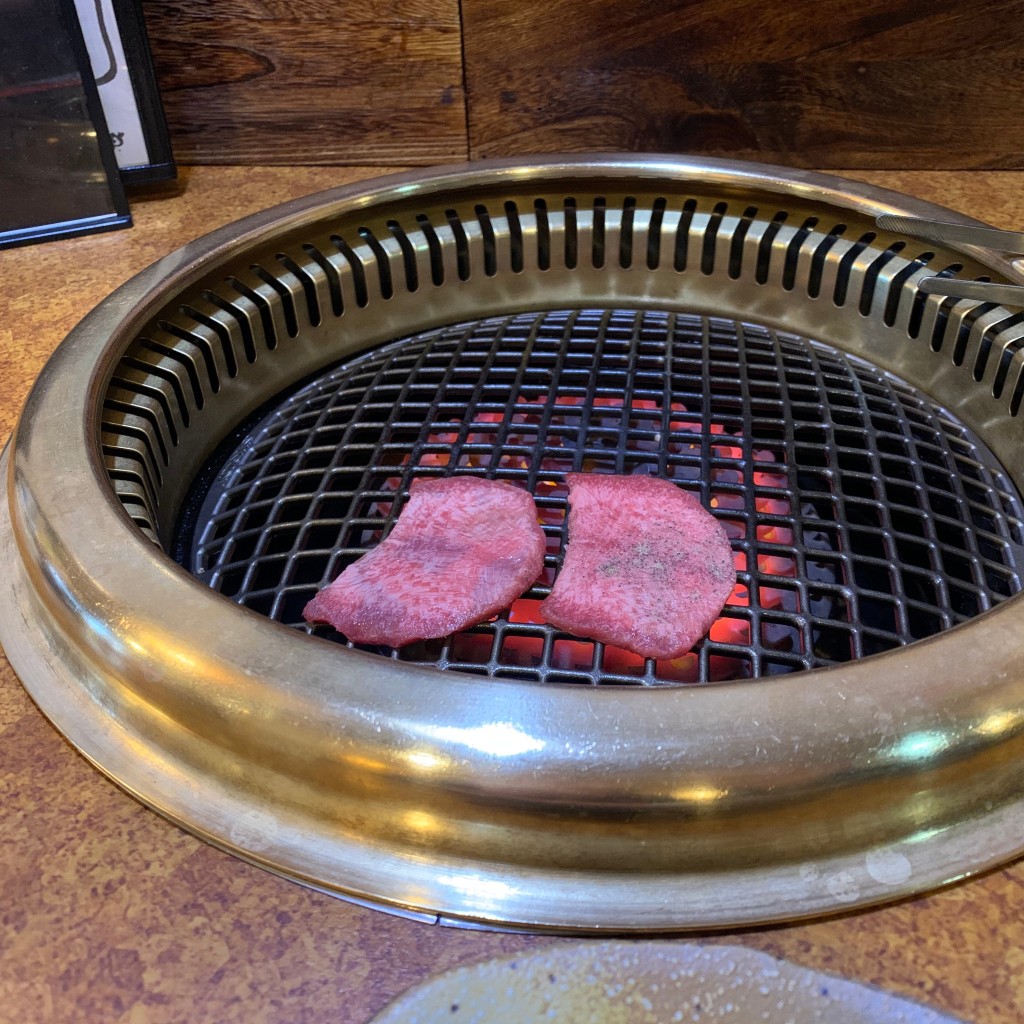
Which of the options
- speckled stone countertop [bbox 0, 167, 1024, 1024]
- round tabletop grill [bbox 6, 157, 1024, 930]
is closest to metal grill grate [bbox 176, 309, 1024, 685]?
round tabletop grill [bbox 6, 157, 1024, 930]

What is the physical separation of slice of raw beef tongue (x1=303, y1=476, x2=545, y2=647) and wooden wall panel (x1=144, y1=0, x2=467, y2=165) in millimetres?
984

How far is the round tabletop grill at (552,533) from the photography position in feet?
2.67

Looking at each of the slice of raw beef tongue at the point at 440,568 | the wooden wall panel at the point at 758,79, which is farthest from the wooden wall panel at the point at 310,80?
the slice of raw beef tongue at the point at 440,568

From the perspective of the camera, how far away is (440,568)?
3.65 ft

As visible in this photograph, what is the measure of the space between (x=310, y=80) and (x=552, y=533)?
45.1 inches

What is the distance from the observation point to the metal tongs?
1.33 metres

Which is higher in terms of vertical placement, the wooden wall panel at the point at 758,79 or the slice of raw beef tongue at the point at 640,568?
the wooden wall panel at the point at 758,79

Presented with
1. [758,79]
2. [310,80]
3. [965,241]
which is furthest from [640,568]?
[310,80]

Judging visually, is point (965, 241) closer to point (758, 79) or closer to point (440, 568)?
point (758, 79)

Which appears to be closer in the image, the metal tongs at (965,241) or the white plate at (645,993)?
the white plate at (645,993)

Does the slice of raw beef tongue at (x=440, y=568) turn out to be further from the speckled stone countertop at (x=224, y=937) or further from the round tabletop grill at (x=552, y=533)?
the speckled stone countertop at (x=224, y=937)

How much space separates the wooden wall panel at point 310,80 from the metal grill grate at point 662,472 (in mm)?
553

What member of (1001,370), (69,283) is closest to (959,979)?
(1001,370)

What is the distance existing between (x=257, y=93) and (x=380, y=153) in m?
0.25
